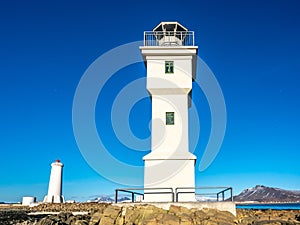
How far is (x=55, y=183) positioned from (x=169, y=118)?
50.0ft

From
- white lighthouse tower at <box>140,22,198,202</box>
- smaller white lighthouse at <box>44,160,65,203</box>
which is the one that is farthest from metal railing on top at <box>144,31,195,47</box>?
smaller white lighthouse at <box>44,160,65,203</box>

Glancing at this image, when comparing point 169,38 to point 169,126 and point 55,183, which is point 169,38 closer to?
point 169,126

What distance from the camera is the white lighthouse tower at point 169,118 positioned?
Result: 1617 centimetres

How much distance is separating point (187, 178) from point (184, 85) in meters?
4.44

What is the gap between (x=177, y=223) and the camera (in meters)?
11.9

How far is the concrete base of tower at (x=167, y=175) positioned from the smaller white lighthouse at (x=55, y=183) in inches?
571

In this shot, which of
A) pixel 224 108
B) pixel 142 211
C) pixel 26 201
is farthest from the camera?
pixel 26 201

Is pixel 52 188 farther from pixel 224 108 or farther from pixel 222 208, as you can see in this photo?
pixel 222 208

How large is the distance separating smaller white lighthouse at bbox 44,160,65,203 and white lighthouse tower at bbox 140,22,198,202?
14451 millimetres

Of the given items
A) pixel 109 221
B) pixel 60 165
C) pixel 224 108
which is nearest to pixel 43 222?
pixel 109 221

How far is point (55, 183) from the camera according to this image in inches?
1130

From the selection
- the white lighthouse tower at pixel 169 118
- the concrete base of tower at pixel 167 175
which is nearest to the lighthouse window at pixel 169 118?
the white lighthouse tower at pixel 169 118

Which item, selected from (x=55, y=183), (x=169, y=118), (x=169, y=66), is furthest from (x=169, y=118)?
(x=55, y=183)

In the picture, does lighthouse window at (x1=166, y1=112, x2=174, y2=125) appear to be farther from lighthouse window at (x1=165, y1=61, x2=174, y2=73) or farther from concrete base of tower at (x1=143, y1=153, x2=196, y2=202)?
lighthouse window at (x1=165, y1=61, x2=174, y2=73)
